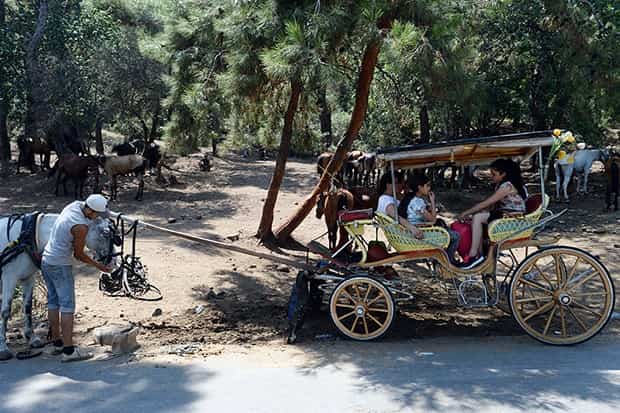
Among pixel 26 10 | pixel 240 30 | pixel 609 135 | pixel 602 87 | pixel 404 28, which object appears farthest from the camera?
pixel 609 135

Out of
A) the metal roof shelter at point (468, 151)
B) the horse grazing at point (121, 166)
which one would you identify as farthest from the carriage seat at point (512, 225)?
the horse grazing at point (121, 166)

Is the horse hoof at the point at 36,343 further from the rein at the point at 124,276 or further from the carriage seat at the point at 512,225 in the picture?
the carriage seat at the point at 512,225

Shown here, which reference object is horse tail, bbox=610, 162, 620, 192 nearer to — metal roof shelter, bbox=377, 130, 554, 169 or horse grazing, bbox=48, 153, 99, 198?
metal roof shelter, bbox=377, 130, 554, 169

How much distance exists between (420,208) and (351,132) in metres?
4.15

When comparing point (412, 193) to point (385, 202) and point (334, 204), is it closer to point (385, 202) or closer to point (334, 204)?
point (385, 202)

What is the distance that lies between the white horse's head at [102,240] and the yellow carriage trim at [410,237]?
2.96 meters

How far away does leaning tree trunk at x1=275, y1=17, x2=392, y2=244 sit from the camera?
388 inches

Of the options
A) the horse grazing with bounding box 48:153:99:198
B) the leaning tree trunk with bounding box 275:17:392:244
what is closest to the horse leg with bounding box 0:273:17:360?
the leaning tree trunk with bounding box 275:17:392:244

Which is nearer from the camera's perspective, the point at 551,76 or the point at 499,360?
the point at 499,360

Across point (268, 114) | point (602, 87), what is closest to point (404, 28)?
point (268, 114)

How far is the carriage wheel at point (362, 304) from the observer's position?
661 cm

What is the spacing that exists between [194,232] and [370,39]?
7.29 metres

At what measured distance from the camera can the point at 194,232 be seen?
44.2 feet

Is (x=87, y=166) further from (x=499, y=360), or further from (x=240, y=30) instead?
(x=499, y=360)
